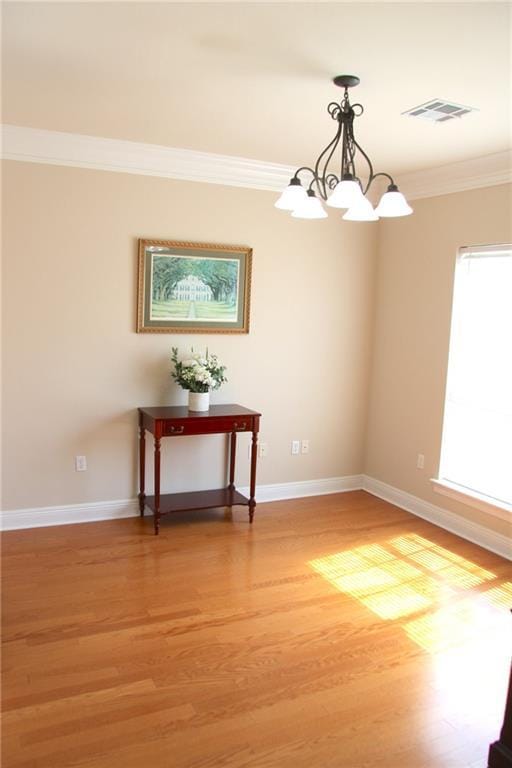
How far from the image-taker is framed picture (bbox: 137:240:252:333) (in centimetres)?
421

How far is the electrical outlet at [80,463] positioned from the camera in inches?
164

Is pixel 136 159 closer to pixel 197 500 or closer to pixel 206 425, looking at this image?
pixel 206 425

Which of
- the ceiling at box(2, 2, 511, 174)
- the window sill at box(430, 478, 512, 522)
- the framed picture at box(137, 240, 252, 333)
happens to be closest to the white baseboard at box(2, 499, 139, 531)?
the framed picture at box(137, 240, 252, 333)

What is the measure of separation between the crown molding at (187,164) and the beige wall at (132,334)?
0.22 feet

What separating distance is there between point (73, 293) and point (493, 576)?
10.5ft

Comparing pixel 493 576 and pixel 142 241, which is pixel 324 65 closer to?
pixel 142 241

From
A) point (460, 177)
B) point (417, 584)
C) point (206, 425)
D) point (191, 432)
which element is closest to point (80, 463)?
point (191, 432)

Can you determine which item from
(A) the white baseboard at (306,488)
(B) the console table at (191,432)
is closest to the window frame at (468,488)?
(A) the white baseboard at (306,488)

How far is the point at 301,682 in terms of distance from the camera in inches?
100

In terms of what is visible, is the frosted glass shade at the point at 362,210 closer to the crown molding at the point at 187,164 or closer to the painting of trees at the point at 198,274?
the crown molding at the point at 187,164

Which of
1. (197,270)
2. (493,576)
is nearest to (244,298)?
(197,270)

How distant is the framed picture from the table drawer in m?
0.72

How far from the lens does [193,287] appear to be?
14.3 feet

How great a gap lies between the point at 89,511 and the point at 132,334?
4.20 ft
